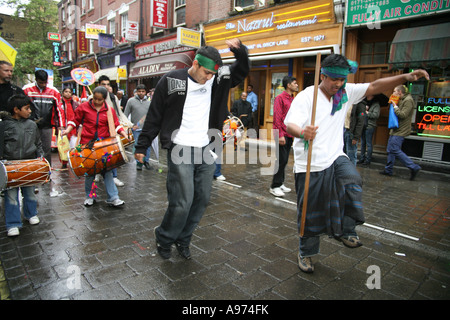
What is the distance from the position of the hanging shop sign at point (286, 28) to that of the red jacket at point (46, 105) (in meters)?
7.06

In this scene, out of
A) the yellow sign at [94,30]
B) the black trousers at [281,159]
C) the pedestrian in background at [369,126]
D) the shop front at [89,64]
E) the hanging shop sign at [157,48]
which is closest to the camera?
the black trousers at [281,159]

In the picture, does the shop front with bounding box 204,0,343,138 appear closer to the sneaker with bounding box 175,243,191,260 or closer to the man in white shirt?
the man in white shirt

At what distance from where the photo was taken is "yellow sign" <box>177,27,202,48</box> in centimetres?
1375

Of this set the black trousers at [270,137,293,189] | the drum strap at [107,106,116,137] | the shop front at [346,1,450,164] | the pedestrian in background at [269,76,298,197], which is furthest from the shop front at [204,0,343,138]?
the drum strap at [107,106,116,137]

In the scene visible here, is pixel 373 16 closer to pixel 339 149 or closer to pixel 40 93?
pixel 339 149

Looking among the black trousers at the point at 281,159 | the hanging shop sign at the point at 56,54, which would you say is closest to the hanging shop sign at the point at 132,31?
the hanging shop sign at the point at 56,54

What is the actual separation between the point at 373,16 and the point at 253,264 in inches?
338

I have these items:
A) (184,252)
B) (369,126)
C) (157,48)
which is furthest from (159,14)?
(184,252)

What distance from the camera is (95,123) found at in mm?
4781

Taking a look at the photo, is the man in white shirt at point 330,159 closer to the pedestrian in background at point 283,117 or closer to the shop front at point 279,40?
the pedestrian in background at point 283,117

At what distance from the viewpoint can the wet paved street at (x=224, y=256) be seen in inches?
106

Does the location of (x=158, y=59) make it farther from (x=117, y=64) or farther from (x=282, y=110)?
(x=282, y=110)

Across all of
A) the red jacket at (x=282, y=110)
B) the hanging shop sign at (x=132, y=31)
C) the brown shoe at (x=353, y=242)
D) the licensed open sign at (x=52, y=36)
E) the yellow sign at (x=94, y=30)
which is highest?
the licensed open sign at (x=52, y=36)
